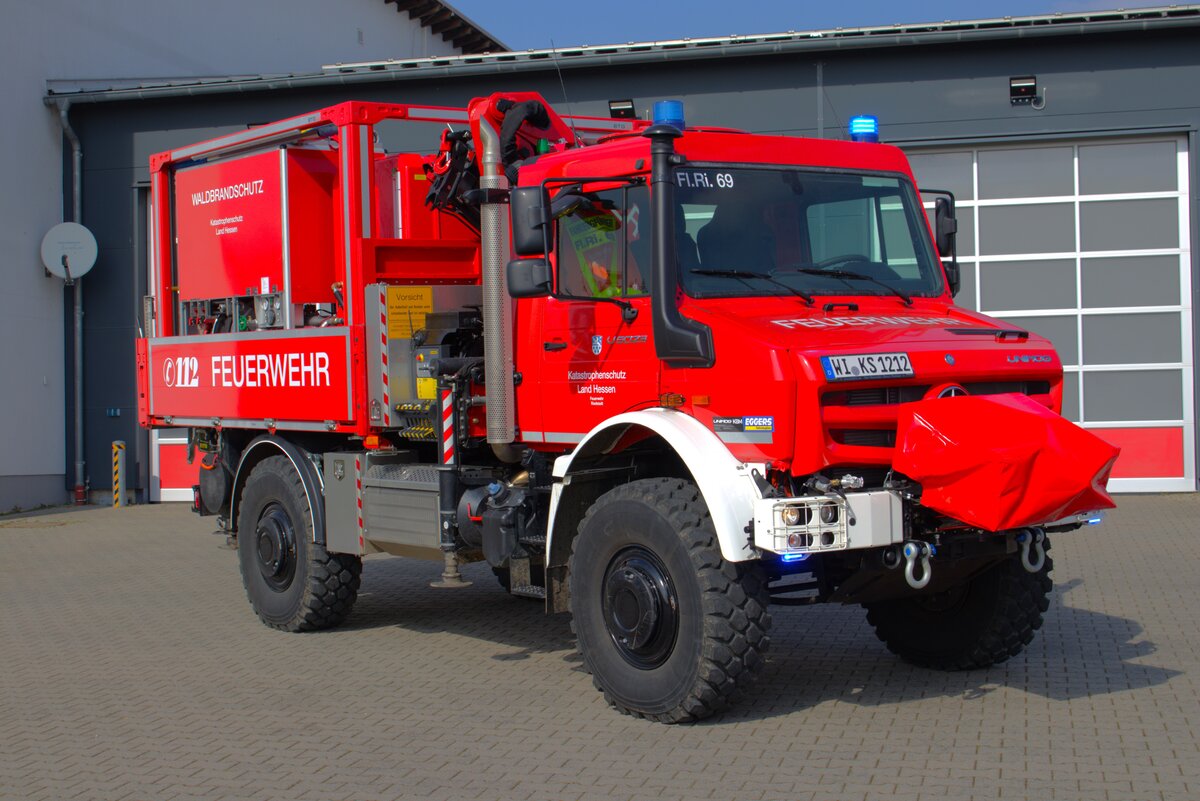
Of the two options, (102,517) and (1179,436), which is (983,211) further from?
(102,517)

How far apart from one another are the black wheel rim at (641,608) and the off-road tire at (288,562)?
3.10 meters

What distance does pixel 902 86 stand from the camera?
17.0 m

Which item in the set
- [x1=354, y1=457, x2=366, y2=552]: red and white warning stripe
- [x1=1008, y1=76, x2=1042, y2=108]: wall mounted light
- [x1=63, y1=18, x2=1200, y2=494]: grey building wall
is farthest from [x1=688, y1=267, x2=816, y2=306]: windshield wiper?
[x1=1008, y1=76, x2=1042, y2=108]: wall mounted light

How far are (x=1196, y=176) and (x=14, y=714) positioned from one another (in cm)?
1407

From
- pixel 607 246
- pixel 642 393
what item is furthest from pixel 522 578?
pixel 607 246

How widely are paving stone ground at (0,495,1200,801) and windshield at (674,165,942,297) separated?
6.96ft

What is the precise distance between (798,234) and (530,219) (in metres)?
1.41

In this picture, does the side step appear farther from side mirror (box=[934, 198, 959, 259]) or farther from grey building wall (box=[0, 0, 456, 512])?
grey building wall (box=[0, 0, 456, 512])

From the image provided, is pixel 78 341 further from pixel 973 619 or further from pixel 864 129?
pixel 973 619

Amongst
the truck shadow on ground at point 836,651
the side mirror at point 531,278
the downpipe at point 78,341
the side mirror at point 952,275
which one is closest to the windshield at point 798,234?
the side mirror at point 952,275

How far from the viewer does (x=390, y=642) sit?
30.6 ft

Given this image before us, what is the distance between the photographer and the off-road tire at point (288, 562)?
9.43m

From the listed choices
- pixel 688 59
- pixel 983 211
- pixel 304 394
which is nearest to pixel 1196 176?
pixel 983 211

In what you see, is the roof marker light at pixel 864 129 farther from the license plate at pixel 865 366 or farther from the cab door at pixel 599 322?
the license plate at pixel 865 366
